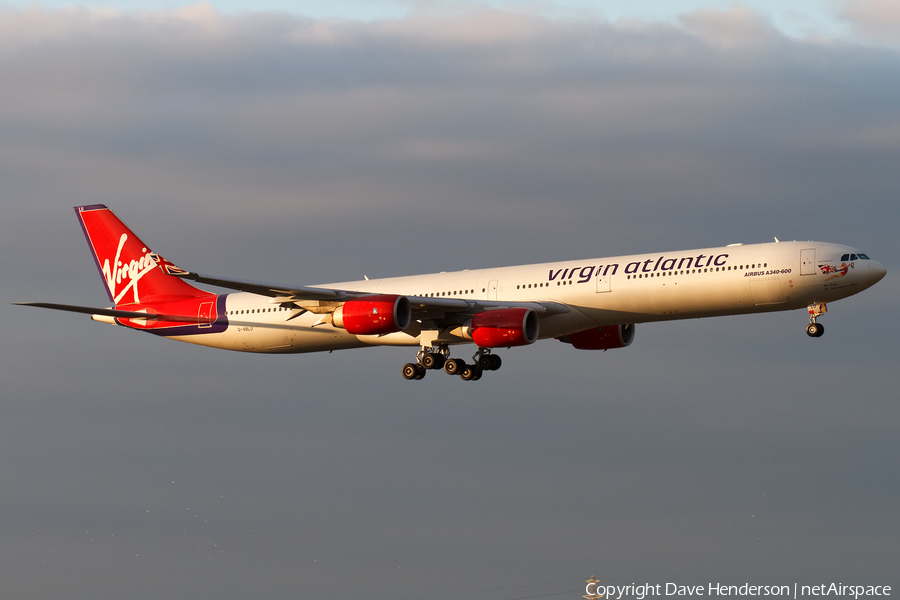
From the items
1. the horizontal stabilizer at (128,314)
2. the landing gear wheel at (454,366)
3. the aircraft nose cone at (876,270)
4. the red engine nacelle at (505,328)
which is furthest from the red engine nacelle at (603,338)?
the horizontal stabilizer at (128,314)

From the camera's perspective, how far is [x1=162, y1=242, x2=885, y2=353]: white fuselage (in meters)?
53.2

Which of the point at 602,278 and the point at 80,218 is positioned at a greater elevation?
the point at 80,218

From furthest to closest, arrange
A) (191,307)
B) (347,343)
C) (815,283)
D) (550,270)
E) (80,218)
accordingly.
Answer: (80,218) → (191,307) → (347,343) → (550,270) → (815,283)

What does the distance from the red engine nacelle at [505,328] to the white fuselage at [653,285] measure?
5.20 feet

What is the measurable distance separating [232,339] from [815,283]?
31.4 meters

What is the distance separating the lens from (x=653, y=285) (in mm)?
54812

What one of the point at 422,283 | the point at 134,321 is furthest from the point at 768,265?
the point at 134,321

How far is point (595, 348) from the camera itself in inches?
2504

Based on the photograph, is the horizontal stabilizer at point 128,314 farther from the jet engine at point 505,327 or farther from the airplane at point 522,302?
the jet engine at point 505,327

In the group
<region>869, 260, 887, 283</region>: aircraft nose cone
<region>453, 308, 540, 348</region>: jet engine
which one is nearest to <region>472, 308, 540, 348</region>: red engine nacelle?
<region>453, 308, 540, 348</region>: jet engine

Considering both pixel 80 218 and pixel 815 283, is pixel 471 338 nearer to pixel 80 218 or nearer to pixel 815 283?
pixel 815 283

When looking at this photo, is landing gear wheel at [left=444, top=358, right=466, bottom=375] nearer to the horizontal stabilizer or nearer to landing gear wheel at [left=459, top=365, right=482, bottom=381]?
landing gear wheel at [left=459, top=365, right=482, bottom=381]

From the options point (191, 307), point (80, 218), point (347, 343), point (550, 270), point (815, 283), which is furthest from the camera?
point (80, 218)

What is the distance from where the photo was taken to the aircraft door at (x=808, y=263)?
5294 cm
